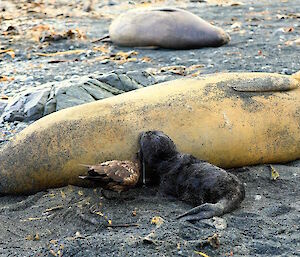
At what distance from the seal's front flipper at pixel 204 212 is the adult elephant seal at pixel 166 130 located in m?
0.59

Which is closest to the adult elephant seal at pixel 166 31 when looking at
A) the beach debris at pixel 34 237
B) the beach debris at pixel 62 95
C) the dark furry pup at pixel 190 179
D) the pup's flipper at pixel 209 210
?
the beach debris at pixel 62 95

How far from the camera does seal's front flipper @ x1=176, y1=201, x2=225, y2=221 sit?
10.2ft

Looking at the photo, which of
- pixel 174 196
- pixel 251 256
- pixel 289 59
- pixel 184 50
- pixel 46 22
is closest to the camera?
pixel 251 256

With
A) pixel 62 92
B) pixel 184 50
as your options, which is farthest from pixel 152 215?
pixel 184 50

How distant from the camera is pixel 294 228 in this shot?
9.86 feet

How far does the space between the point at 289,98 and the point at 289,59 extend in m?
2.71

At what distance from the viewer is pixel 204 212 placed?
315cm

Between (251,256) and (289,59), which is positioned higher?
(251,256)

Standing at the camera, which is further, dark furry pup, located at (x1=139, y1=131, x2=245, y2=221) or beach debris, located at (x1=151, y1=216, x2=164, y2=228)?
dark furry pup, located at (x1=139, y1=131, x2=245, y2=221)

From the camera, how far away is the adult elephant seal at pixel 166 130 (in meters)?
3.67

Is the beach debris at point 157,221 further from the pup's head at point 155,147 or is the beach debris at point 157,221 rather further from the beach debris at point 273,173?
the beach debris at point 273,173

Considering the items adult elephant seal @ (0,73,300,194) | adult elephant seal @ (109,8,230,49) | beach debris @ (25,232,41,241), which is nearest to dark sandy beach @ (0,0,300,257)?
beach debris @ (25,232,41,241)

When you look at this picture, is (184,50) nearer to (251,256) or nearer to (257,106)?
(257,106)

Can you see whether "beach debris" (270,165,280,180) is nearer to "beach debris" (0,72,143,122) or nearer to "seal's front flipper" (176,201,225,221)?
"seal's front flipper" (176,201,225,221)
